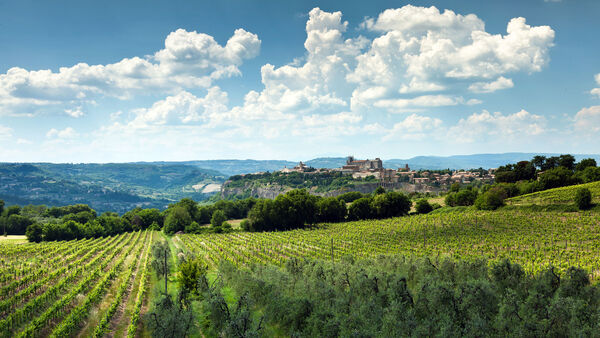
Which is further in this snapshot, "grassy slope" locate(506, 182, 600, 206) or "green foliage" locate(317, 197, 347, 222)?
"green foliage" locate(317, 197, 347, 222)

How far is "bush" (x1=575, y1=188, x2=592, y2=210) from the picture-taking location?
75.7 meters

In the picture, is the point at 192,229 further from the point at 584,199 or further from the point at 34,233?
the point at 584,199

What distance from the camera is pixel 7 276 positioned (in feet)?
144

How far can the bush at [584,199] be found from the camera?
7569cm

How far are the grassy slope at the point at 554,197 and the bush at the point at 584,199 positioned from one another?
3.24 metres

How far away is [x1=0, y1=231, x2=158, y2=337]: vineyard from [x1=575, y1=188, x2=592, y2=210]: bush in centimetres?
8974

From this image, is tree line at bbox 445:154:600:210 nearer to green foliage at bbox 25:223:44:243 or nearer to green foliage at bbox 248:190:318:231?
green foliage at bbox 248:190:318:231

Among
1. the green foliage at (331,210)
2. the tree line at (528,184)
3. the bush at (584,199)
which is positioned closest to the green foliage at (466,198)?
the tree line at (528,184)

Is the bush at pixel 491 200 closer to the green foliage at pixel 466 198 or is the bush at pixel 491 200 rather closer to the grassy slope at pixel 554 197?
the grassy slope at pixel 554 197

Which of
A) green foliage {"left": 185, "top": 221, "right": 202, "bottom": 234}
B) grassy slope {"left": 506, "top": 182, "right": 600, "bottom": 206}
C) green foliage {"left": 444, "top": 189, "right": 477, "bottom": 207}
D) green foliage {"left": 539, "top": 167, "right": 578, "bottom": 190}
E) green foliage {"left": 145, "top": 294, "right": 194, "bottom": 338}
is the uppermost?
green foliage {"left": 539, "top": 167, "right": 578, "bottom": 190}

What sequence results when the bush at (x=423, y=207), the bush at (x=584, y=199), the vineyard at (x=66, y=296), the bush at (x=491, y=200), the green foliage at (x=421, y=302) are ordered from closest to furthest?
the green foliage at (x=421, y=302)
the vineyard at (x=66, y=296)
the bush at (x=584, y=199)
the bush at (x=491, y=200)
the bush at (x=423, y=207)

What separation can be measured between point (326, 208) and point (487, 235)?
48825mm

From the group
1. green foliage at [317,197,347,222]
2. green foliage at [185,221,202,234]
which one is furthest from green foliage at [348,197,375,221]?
green foliage at [185,221,202,234]

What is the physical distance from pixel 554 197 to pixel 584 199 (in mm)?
11120
